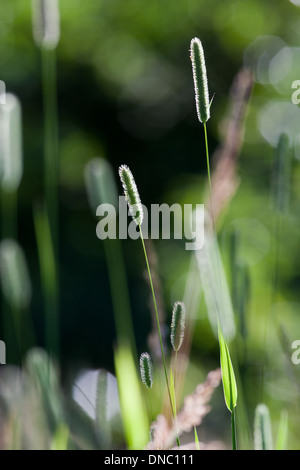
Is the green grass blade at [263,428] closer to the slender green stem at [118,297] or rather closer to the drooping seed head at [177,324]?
the drooping seed head at [177,324]

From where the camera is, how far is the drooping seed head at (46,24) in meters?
0.44

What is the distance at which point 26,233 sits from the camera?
2129mm

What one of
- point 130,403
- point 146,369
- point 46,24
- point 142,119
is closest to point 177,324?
point 146,369

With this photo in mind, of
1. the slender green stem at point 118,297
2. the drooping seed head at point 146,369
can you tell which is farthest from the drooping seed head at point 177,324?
the slender green stem at point 118,297

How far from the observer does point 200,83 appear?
0.30 meters

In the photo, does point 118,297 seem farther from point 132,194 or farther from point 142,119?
point 142,119

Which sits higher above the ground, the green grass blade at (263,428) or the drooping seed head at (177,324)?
the drooping seed head at (177,324)

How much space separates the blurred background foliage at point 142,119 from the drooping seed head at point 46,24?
145 centimetres

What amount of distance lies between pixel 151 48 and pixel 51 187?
1.96m

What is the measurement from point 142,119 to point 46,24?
1.79 metres

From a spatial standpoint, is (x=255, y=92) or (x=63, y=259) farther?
(x=255, y=92)

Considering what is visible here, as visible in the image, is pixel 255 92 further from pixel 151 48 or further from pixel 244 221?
pixel 244 221
